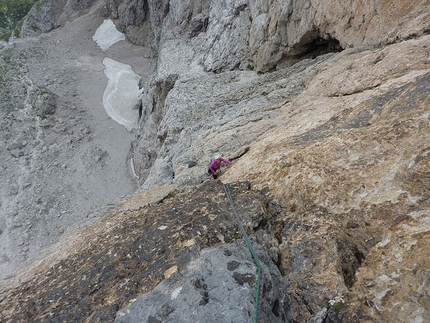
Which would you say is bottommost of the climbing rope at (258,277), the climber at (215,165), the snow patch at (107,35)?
the climbing rope at (258,277)

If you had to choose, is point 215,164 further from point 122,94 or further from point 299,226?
point 122,94

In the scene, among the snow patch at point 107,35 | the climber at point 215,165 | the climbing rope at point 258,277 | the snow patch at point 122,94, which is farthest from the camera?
the snow patch at point 107,35

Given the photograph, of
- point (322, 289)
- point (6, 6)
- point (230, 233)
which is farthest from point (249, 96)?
point (6, 6)

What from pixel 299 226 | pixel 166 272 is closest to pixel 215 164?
pixel 299 226

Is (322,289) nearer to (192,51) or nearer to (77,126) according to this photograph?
(192,51)

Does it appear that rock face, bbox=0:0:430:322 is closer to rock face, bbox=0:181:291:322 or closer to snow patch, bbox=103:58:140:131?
rock face, bbox=0:181:291:322

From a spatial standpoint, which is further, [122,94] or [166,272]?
[122,94]

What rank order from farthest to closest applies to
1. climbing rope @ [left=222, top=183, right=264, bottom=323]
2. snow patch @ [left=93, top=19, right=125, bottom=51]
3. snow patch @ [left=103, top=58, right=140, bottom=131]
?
1. snow patch @ [left=93, top=19, right=125, bottom=51]
2. snow patch @ [left=103, top=58, right=140, bottom=131]
3. climbing rope @ [left=222, top=183, right=264, bottom=323]

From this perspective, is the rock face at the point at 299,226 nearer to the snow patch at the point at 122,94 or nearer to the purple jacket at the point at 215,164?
the purple jacket at the point at 215,164

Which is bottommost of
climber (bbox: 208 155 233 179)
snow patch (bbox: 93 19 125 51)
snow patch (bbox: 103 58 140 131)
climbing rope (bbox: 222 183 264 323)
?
climbing rope (bbox: 222 183 264 323)

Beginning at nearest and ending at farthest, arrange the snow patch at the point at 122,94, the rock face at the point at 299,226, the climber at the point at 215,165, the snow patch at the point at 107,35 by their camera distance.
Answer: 1. the rock face at the point at 299,226
2. the climber at the point at 215,165
3. the snow patch at the point at 122,94
4. the snow patch at the point at 107,35

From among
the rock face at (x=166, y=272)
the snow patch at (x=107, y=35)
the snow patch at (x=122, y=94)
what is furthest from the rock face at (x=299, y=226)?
the snow patch at (x=107, y=35)

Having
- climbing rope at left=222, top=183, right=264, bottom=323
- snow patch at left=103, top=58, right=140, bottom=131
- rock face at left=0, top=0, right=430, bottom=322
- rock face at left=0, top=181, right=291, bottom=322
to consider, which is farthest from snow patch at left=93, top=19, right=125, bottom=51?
climbing rope at left=222, top=183, right=264, bottom=323

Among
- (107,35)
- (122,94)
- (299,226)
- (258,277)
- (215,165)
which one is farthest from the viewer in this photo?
(107,35)
